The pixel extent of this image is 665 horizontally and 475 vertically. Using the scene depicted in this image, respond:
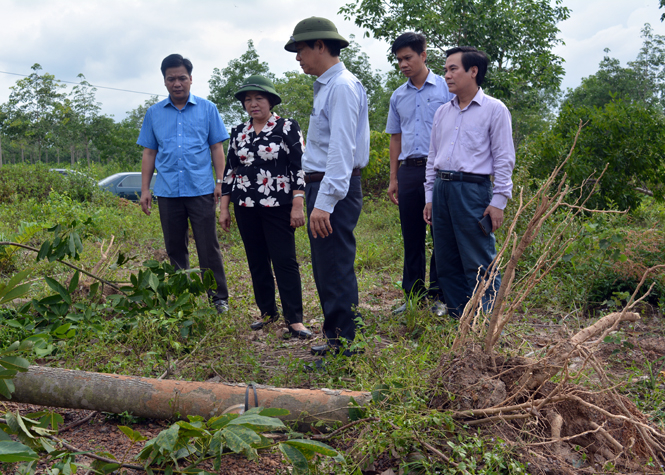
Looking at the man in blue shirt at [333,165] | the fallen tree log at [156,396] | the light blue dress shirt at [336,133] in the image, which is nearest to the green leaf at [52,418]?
the fallen tree log at [156,396]

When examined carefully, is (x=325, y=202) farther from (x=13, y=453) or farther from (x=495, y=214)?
(x=13, y=453)

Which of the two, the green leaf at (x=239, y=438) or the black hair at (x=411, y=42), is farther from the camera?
the black hair at (x=411, y=42)

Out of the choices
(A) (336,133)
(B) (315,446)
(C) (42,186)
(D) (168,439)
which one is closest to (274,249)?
(A) (336,133)

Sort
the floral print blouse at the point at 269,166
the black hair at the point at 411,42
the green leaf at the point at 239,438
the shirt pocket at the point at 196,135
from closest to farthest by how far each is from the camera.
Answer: the green leaf at the point at 239,438 < the floral print blouse at the point at 269,166 < the black hair at the point at 411,42 < the shirt pocket at the point at 196,135

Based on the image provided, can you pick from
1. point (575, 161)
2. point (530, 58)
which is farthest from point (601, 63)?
point (575, 161)

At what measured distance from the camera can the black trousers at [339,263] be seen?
8.84 feet

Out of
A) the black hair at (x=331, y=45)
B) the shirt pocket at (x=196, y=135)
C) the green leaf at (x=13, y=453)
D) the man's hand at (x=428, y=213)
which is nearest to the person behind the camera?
the green leaf at (x=13, y=453)

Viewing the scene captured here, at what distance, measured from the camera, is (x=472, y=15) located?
9633mm

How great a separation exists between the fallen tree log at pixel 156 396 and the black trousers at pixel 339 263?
597 mm

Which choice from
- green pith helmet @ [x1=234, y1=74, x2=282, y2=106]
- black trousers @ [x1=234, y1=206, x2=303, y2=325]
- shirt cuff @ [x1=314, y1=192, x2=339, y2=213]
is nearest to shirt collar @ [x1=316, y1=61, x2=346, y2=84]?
shirt cuff @ [x1=314, y1=192, x2=339, y2=213]

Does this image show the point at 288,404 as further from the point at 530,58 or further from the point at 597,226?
the point at 530,58

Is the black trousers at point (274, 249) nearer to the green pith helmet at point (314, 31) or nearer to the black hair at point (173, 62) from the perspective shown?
the green pith helmet at point (314, 31)

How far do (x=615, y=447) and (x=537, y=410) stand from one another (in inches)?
12.3

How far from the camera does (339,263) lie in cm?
271
